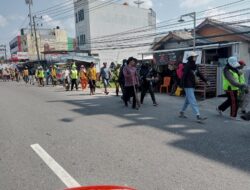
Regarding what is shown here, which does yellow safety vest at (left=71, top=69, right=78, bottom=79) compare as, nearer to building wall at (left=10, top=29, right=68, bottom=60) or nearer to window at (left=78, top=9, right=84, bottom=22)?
window at (left=78, top=9, right=84, bottom=22)

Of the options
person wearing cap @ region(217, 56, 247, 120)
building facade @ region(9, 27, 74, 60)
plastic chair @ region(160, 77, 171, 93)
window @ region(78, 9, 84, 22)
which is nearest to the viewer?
person wearing cap @ region(217, 56, 247, 120)

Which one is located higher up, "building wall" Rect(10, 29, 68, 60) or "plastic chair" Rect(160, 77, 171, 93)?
"building wall" Rect(10, 29, 68, 60)

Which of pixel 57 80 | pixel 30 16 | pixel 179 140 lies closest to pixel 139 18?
pixel 30 16

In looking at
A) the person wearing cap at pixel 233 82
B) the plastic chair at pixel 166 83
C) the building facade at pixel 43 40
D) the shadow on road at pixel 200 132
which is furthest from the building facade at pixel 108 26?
the person wearing cap at pixel 233 82

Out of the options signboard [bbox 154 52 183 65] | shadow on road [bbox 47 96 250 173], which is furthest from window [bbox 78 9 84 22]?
shadow on road [bbox 47 96 250 173]

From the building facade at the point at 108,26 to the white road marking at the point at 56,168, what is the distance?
3778cm

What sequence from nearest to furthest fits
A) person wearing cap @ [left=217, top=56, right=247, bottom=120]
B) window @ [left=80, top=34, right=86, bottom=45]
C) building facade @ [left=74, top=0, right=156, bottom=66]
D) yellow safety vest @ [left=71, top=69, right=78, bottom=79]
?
person wearing cap @ [left=217, top=56, right=247, bottom=120], yellow safety vest @ [left=71, top=69, right=78, bottom=79], building facade @ [left=74, top=0, right=156, bottom=66], window @ [left=80, top=34, right=86, bottom=45]

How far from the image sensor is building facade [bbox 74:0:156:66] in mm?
42438

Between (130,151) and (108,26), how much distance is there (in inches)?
1692

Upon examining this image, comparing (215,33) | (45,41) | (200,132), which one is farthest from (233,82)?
(45,41)

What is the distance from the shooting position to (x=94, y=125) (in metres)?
7.32

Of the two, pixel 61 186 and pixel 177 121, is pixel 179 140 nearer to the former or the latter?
pixel 177 121

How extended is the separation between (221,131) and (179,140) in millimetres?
1290

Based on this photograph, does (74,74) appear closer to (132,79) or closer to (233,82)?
(132,79)
